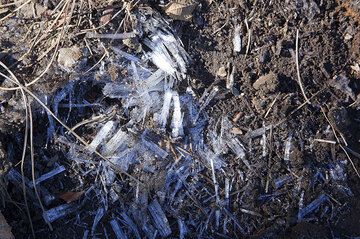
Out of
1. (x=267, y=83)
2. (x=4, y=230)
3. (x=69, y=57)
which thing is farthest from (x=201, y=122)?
(x=4, y=230)

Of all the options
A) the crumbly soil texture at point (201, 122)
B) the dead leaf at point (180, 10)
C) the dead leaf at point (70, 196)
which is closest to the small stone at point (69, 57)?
the crumbly soil texture at point (201, 122)

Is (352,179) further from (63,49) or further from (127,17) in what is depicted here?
(63,49)

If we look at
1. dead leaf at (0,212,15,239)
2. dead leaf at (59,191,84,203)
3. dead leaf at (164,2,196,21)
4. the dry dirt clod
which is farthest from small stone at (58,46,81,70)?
the dry dirt clod

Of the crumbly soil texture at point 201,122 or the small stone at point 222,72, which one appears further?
the small stone at point 222,72

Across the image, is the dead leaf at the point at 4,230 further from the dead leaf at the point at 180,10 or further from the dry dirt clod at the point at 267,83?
the dry dirt clod at the point at 267,83

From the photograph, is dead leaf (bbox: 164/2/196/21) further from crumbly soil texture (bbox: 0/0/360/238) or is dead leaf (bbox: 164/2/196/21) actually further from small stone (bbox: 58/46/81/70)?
small stone (bbox: 58/46/81/70)
